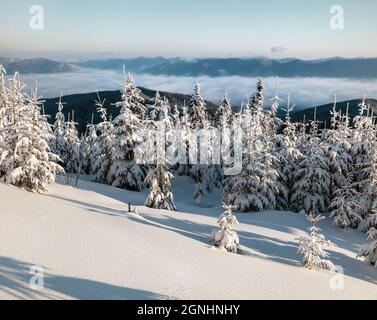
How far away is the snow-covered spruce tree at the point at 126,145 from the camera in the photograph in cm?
3594

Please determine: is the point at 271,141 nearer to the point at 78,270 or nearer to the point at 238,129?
the point at 238,129

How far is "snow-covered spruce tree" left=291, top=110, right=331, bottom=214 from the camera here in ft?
111

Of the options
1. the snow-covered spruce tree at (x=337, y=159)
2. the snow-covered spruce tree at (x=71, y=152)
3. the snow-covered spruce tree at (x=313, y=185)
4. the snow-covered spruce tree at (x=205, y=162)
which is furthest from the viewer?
the snow-covered spruce tree at (x=71, y=152)

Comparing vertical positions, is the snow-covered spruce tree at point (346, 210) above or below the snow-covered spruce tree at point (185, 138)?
below

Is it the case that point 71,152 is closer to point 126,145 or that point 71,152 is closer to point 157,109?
point 157,109

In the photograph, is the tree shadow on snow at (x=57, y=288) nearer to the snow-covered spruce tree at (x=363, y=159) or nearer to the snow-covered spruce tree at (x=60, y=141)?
the snow-covered spruce tree at (x=363, y=159)

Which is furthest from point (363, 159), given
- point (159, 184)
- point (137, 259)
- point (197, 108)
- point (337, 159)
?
point (197, 108)

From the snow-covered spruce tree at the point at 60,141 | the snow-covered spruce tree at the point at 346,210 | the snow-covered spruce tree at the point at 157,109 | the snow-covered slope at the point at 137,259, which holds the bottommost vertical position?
the snow-covered spruce tree at the point at 346,210

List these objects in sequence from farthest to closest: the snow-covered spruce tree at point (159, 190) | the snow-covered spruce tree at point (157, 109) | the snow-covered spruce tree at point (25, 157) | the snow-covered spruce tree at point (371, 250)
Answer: the snow-covered spruce tree at point (157, 109)
the snow-covered spruce tree at point (159, 190)
the snow-covered spruce tree at point (25, 157)
the snow-covered spruce tree at point (371, 250)

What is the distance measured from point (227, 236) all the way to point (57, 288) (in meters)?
8.46

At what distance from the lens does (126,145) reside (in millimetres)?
36156

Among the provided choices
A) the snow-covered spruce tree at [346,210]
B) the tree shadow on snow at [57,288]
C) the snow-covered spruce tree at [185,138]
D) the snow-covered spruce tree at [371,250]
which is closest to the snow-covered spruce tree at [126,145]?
the snow-covered spruce tree at [185,138]

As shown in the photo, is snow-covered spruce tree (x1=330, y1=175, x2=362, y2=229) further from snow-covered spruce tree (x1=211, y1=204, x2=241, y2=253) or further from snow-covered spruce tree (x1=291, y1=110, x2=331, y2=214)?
snow-covered spruce tree (x1=211, y1=204, x2=241, y2=253)

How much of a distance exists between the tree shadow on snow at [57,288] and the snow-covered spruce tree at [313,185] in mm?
24138
